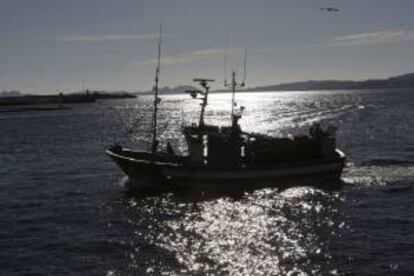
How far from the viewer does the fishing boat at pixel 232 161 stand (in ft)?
159

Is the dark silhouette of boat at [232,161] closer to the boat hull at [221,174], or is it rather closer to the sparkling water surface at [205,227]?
the boat hull at [221,174]

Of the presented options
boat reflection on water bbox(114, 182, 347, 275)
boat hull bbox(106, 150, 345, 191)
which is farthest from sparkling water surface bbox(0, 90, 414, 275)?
boat hull bbox(106, 150, 345, 191)

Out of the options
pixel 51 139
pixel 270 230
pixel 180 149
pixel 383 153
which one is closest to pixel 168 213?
pixel 270 230

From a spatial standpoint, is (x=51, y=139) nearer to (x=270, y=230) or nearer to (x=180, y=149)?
(x=180, y=149)

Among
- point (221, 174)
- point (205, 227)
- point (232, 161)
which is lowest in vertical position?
point (205, 227)

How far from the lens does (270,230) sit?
121 ft

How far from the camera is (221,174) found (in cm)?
4828

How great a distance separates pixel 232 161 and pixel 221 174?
4.40 feet

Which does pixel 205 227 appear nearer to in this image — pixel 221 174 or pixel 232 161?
pixel 221 174

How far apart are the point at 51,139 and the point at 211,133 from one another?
203ft

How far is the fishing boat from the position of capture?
48375mm

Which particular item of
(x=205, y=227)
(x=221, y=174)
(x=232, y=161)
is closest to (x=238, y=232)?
(x=205, y=227)

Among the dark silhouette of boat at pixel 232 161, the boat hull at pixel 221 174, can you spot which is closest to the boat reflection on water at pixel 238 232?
the boat hull at pixel 221 174

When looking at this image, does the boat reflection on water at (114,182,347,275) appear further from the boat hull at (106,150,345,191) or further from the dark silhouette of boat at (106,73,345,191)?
the dark silhouette of boat at (106,73,345,191)
